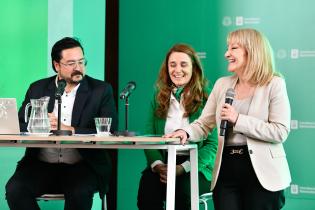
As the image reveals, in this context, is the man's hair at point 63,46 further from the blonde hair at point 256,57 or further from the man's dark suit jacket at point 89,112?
the blonde hair at point 256,57

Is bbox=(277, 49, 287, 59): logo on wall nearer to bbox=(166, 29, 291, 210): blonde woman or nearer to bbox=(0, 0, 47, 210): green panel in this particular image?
bbox=(166, 29, 291, 210): blonde woman

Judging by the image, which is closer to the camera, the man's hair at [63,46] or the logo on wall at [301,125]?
the man's hair at [63,46]

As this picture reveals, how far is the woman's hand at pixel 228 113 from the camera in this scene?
3473 millimetres

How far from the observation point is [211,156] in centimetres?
421

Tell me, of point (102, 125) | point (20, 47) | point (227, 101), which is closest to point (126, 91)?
point (102, 125)

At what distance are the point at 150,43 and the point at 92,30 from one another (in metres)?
0.53

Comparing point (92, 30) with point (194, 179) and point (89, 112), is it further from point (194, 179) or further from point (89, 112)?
point (194, 179)

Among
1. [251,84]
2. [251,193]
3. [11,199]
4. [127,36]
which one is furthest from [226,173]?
[127,36]

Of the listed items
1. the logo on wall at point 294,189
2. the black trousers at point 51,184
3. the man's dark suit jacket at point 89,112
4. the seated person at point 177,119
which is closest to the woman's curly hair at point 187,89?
the seated person at point 177,119

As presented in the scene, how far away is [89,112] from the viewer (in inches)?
169

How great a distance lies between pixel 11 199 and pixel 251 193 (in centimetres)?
146

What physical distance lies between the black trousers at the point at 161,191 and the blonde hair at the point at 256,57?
0.85m

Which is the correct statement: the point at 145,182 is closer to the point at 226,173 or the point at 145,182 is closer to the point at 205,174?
the point at 205,174

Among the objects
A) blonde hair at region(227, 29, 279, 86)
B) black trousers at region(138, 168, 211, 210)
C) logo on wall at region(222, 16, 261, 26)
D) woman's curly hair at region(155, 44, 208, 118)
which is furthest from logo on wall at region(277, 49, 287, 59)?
blonde hair at region(227, 29, 279, 86)
